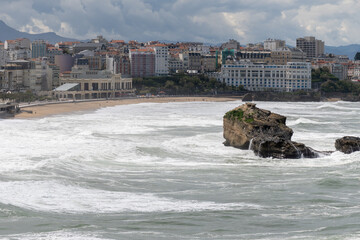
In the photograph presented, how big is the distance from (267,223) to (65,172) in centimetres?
1205

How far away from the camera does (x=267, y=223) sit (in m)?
21.3

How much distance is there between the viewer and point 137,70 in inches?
5561

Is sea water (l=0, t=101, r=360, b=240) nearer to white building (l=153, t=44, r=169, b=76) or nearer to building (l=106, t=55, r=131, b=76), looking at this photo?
building (l=106, t=55, r=131, b=76)

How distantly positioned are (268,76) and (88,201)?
120 m

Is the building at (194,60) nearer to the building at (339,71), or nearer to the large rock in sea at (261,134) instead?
the building at (339,71)

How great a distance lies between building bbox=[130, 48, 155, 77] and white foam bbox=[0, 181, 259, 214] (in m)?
115

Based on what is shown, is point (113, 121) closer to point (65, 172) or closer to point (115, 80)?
point (65, 172)

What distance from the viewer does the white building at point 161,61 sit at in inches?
5733

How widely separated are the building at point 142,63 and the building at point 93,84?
55.6 feet

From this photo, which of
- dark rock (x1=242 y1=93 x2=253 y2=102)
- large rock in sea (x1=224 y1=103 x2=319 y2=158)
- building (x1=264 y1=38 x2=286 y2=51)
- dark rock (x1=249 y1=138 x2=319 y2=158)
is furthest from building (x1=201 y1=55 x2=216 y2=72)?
dark rock (x1=249 y1=138 x2=319 y2=158)

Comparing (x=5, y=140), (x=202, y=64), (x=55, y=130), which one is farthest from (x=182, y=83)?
(x=5, y=140)

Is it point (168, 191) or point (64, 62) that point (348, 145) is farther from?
point (64, 62)

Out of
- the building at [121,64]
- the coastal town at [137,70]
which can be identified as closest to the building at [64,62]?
the coastal town at [137,70]

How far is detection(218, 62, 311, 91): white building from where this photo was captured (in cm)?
13938
